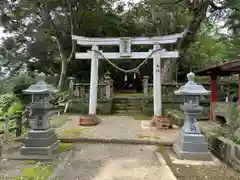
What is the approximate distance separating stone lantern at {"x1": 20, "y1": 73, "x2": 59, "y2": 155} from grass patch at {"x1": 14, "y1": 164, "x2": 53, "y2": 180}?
587 mm

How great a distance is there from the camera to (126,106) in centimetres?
1138

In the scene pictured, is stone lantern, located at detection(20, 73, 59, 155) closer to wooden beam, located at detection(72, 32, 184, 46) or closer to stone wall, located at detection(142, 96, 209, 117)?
wooden beam, located at detection(72, 32, 184, 46)

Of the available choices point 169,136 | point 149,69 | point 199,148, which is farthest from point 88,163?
point 149,69

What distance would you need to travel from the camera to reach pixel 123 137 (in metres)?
5.73

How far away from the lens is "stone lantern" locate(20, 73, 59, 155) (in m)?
4.39

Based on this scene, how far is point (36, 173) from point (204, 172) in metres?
2.80

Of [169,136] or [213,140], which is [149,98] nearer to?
[169,136]

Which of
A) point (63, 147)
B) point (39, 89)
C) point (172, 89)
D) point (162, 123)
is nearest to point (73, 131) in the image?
point (63, 147)

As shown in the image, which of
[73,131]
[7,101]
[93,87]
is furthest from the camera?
[7,101]

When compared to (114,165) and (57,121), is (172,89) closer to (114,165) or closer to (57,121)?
(57,121)

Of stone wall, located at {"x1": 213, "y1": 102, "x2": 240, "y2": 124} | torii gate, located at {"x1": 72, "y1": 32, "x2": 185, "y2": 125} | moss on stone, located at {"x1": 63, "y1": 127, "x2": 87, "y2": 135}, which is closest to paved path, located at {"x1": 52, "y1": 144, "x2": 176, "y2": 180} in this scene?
moss on stone, located at {"x1": 63, "y1": 127, "x2": 87, "y2": 135}

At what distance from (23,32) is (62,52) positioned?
306cm

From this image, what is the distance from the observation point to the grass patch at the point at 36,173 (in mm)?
3350

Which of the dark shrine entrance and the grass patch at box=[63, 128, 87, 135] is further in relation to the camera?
the dark shrine entrance
